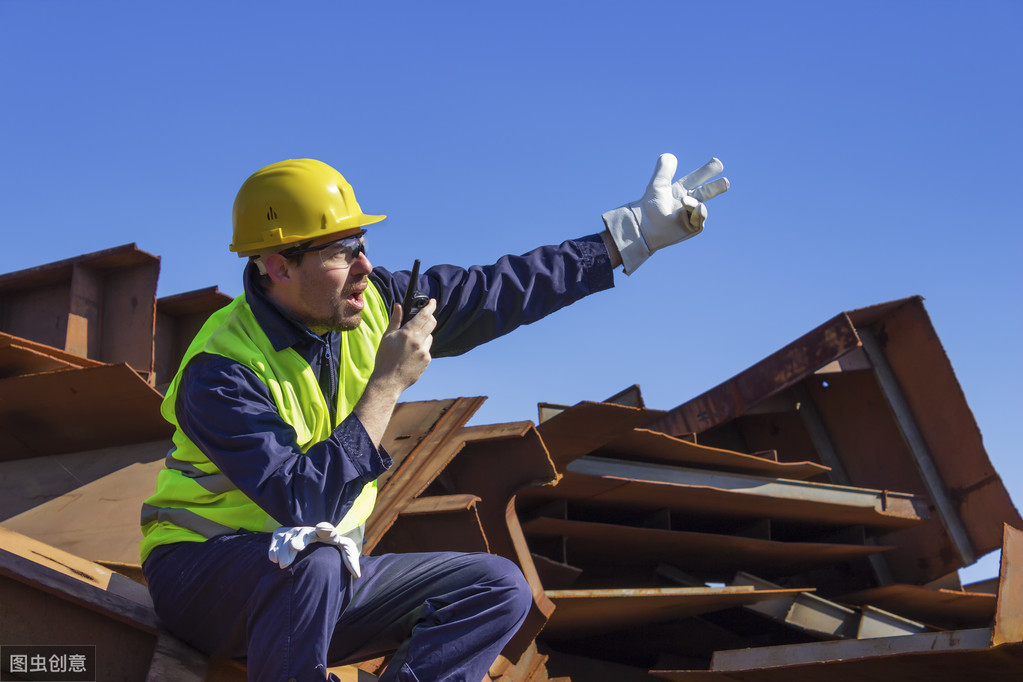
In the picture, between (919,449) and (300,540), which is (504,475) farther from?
(919,449)

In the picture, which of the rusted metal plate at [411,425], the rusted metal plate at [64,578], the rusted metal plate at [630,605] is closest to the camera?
the rusted metal plate at [64,578]

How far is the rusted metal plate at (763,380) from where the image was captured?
19.5 ft

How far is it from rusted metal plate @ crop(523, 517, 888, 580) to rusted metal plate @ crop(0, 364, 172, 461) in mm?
1884

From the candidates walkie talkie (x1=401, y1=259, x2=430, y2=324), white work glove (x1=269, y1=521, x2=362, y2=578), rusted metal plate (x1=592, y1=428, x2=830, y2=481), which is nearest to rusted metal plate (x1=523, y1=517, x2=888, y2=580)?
rusted metal plate (x1=592, y1=428, x2=830, y2=481)

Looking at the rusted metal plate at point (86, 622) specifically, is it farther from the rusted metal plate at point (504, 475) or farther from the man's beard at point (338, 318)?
the rusted metal plate at point (504, 475)

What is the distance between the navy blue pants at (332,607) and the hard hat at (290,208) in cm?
80

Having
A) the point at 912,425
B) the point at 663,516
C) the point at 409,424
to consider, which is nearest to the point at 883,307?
the point at 912,425

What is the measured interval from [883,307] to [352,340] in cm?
446

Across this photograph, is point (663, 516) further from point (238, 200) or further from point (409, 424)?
point (238, 200)

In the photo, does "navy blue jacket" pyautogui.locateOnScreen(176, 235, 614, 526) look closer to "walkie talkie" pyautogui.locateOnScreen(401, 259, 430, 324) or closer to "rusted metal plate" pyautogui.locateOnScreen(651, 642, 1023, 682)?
"walkie talkie" pyautogui.locateOnScreen(401, 259, 430, 324)

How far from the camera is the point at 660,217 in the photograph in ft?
11.1

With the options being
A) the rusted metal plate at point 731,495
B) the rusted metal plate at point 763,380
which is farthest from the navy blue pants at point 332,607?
the rusted metal plate at point 763,380

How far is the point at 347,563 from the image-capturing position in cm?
249

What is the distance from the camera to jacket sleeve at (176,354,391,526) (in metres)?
2.39
